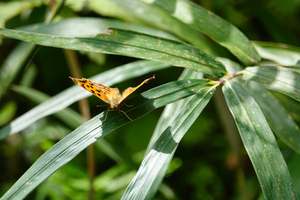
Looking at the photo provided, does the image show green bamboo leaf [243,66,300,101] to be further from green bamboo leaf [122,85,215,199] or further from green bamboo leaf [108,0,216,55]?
green bamboo leaf [108,0,216,55]

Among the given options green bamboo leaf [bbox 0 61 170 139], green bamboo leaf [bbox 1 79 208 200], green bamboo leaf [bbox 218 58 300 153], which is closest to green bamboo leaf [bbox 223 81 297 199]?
green bamboo leaf [bbox 1 79 208 200]

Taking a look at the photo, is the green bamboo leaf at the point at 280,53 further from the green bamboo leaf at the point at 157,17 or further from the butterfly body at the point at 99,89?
the butterfly body at the point at 99,89

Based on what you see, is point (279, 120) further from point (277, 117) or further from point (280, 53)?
point (280, 53)

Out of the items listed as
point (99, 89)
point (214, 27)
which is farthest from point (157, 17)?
point (99, 89)

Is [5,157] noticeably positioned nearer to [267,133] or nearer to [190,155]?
[190,155]

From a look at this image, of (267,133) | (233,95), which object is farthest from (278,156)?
(233,95)

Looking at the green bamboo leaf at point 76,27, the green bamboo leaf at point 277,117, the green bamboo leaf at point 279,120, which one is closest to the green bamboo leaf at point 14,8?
the green bamboo leaf at point 76,27
